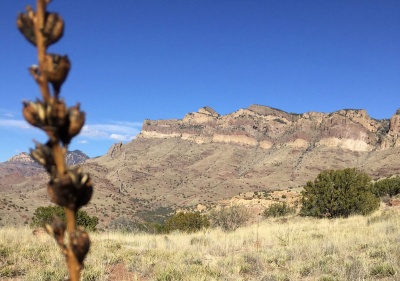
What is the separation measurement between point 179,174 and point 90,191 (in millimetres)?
135081

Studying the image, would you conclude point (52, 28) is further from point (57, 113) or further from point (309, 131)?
point (309, 131)

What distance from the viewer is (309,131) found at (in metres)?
164

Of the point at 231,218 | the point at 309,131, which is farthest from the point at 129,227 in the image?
the point at 309,131

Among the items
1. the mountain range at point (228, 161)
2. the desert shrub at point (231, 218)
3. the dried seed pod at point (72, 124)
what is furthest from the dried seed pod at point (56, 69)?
the mountain range at point (228, 161)

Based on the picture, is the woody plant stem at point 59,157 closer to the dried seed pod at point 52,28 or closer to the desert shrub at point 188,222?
the dried seed pod at point 52,28

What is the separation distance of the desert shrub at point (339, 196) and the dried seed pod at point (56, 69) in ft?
83.6

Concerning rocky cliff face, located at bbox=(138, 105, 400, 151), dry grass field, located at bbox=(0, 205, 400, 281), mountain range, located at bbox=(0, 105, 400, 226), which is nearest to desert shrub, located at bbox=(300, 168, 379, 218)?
dry grass field, located at bbox=(0, 205, 400, 281)

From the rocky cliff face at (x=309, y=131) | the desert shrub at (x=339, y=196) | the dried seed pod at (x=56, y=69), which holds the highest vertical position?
the rocky cliff face at (x=309, y=131)

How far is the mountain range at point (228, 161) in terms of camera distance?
9912 cm

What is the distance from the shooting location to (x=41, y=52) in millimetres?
1542

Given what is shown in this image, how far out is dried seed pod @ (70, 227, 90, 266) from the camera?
4.84ft

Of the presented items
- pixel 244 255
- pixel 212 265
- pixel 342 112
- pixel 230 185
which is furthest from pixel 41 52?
pixel 342 112

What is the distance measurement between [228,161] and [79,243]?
475ft

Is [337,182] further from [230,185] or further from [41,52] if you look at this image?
[230,185]
